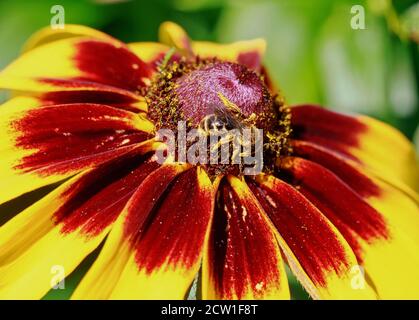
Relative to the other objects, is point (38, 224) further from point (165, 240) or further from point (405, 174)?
point (405, 174)

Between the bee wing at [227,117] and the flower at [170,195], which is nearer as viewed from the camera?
the flower at [170,195]

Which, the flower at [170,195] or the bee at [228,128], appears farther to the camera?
the bee at [228,128]

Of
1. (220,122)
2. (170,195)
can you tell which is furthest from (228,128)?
(170,195)

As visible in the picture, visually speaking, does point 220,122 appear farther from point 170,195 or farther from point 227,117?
point 170,195

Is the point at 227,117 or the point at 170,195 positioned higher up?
the point at 227,117

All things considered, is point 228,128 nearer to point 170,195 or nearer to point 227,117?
point 227,117

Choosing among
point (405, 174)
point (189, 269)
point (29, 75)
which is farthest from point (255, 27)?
point (189, 269)
